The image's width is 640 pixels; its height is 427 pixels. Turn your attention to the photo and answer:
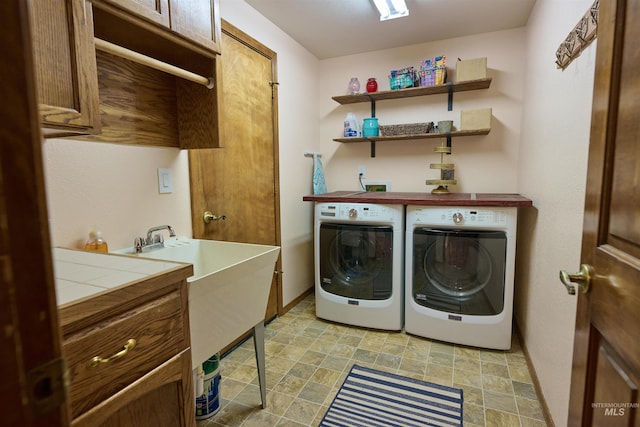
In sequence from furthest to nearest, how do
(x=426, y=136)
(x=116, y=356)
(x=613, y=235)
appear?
1. (x=426, y=136)
2. (x=116, y=356)
3. (x=613, y=235)

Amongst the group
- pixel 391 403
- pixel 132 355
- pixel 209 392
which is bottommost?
pixel 391 403

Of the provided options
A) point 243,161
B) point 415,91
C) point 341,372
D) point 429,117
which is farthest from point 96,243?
point 429,117

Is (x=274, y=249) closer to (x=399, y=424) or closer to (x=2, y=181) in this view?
(x=399, y=424)

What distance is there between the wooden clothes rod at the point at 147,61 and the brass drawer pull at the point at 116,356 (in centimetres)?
92

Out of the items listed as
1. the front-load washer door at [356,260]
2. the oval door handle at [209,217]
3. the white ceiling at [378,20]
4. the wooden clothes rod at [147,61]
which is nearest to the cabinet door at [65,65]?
the wooden clothes rod at [147,61]

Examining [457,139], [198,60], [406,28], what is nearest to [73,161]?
[198,60]

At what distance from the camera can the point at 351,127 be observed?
289 centimetres

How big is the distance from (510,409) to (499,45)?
251 centimetres

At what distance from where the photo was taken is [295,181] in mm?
2773

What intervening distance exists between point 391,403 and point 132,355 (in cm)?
130

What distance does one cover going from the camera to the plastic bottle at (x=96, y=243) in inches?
49.1

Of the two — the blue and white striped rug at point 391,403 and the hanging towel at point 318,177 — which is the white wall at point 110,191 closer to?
the blue and white striped rug at point 391,403

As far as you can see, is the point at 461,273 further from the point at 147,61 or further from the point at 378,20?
the point at 147,61

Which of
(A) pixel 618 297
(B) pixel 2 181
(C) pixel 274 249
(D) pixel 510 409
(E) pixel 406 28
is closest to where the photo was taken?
(B) pixel 2 181
